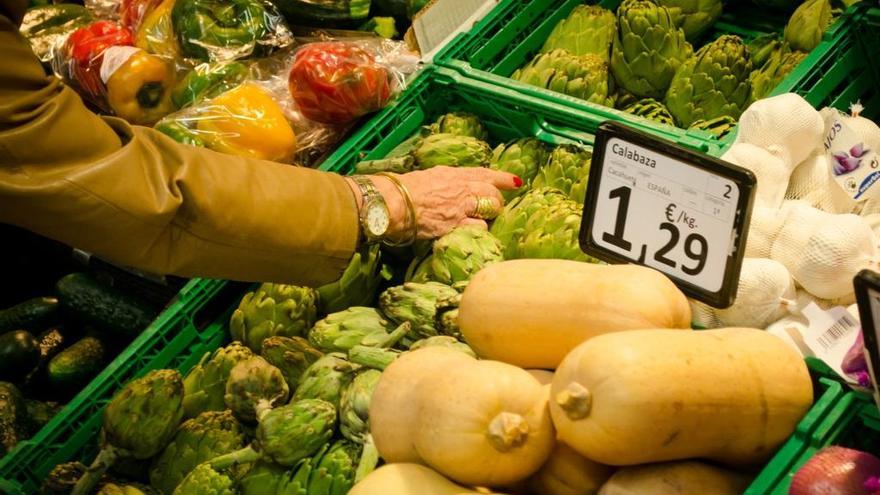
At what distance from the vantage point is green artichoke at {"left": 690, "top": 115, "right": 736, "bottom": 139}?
240 centimetres

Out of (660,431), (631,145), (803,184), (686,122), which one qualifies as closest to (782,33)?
(686,122)

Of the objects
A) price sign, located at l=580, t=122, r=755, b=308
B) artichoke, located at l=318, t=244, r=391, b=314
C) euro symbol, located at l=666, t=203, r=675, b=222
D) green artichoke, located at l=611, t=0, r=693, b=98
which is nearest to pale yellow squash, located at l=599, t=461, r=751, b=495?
price sign, located at l=580, t=122, r=755, b=308

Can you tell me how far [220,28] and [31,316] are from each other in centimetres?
120

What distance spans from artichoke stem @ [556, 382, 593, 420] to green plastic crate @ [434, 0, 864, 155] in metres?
1.53

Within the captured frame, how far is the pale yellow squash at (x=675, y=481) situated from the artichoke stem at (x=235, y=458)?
3.27 ft

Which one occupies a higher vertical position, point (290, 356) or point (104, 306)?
point (290, 356)

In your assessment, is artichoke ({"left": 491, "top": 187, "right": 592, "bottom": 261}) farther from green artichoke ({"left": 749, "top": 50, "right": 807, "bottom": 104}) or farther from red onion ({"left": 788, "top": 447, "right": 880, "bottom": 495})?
red onion ({"left": 788, "top": 447, "right": 880, "bottom": 495})

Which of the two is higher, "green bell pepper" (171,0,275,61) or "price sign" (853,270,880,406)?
"price sign" (853,270,880,406)

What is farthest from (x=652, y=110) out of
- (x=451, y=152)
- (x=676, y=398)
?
(x=676, y=398)

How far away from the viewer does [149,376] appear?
2.32 metres

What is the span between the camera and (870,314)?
1179mm

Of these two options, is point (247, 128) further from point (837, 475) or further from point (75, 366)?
point (837, 475)

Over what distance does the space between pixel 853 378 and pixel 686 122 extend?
1.38 m

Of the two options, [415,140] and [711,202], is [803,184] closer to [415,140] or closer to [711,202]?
[711,202]
